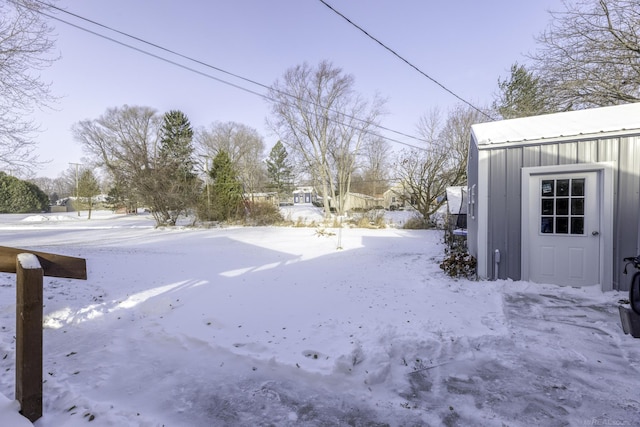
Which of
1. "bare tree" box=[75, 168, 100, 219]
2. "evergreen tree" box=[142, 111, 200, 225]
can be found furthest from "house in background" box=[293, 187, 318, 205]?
"evergreen tree" box=[142, 111, 200, 225]

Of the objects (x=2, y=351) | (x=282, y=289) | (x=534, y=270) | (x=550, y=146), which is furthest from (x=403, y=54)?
(x=2, y=351)

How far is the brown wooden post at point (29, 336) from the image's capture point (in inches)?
69.9

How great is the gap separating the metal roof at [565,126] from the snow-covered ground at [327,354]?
8.19 feet

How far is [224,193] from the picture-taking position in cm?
1947

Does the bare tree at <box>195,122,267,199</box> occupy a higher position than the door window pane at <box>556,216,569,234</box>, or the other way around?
the bare tree at <box>195,122,267,199</box>

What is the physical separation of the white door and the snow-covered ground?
0.36 meters

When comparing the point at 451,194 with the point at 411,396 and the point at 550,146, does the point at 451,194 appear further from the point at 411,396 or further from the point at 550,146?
the point at 411,396

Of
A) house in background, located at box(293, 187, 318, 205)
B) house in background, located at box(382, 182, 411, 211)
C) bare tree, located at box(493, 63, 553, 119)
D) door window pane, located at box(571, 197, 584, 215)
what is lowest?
door window pane, located at box(571, 197, 584, 215)

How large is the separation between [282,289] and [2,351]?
3352 millimetres

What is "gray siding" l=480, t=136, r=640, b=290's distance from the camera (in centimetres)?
457

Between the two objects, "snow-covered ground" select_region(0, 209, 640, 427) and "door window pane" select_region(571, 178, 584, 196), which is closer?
"snow-covered ground" select_region(0, 209, 640, 427)

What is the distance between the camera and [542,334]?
11.0 ft

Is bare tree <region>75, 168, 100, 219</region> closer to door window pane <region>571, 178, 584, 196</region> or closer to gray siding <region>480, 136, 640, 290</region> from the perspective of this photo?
gray siding <region>480, 136, 640, 290</region>

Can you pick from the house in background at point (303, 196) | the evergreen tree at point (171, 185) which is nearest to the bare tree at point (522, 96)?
the evergreen tree at point (171, 185)
